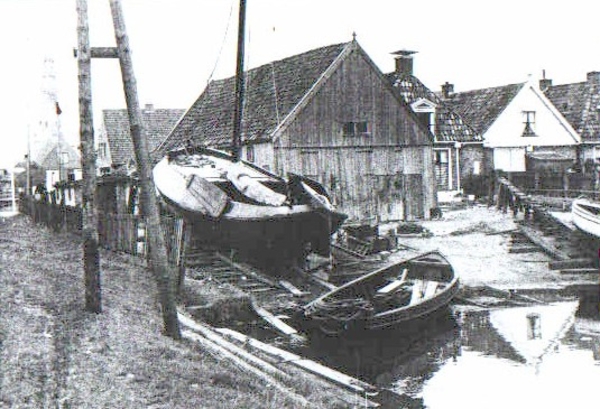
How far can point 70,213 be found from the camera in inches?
821

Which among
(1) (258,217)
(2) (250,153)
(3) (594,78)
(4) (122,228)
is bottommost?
(4) (122,228)

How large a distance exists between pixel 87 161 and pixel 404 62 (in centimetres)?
3080

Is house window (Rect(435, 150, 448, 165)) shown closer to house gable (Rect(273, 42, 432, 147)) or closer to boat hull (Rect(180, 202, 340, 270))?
house gable (Rect(273, 42, 432, 147))

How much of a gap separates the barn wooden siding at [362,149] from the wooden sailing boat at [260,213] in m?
7.44

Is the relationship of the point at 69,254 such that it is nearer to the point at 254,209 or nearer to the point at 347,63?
the point at 254,209

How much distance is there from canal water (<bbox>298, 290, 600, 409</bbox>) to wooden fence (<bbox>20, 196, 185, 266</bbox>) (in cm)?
374

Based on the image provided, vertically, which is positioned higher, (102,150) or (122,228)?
(102,150)

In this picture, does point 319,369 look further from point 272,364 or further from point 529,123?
point 529,123

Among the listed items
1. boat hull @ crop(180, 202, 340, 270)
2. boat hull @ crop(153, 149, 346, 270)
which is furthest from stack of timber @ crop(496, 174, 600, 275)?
boat hull @ crop(153, 149, 346, 270)

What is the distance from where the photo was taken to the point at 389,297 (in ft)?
49.1

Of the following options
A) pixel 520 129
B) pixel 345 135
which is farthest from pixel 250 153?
pixel 520 129

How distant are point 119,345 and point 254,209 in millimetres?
8290

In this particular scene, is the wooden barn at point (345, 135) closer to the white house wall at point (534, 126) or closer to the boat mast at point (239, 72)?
the boat mast at point (239, 72)

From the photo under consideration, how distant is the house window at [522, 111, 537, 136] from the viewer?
4288 centimetres
